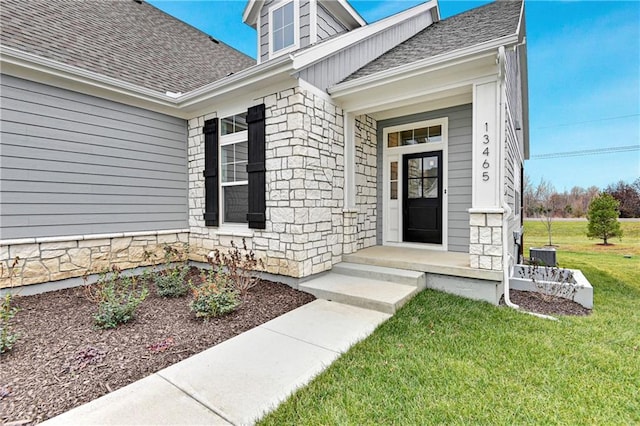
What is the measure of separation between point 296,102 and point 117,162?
3.24 meters

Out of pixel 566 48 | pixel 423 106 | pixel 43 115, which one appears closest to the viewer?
pixel 43 115

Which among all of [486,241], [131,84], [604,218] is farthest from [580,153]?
[131,84]

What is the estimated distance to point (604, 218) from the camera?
36.9ft

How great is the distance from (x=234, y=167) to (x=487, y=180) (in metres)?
4.11

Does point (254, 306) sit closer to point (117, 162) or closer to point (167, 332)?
point (167, 332)

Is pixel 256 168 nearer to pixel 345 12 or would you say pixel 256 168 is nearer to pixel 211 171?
pixel 211 171

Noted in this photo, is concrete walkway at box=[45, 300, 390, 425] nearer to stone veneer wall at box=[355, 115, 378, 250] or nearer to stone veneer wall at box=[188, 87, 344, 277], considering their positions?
stone veneer wall at box=[188, 87, 344, 277]

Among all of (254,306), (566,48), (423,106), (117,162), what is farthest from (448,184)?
(566,48)

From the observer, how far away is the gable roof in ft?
15.2

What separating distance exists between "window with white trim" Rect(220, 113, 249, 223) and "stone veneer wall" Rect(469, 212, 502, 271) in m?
3.62

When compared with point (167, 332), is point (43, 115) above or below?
above

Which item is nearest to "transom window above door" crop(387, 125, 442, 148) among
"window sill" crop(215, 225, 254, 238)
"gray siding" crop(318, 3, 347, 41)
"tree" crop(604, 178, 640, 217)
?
"gray siding" crop(318, 3, 347, 41)

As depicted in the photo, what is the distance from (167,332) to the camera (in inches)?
122

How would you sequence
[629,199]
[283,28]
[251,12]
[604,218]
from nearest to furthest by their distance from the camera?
[283,28]
[251,12]
[604,218]
[629,199]
